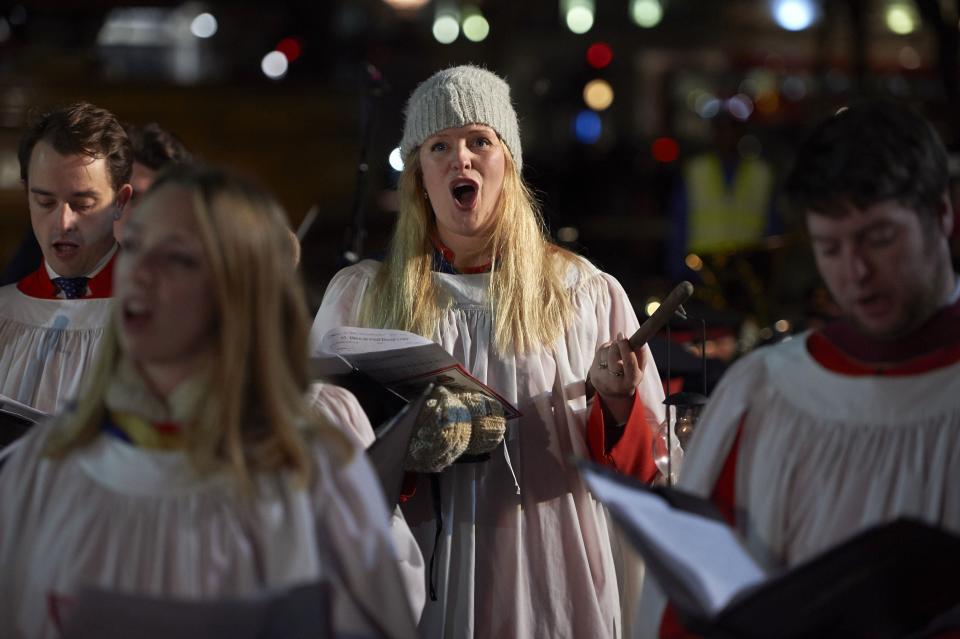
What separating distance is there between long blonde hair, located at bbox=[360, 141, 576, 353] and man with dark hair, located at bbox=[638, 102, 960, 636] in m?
1.27

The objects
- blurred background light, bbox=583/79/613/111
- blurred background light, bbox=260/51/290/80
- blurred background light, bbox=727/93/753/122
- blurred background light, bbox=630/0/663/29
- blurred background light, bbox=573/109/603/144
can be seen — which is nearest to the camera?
blurred background light, bbox=260/51/290/80

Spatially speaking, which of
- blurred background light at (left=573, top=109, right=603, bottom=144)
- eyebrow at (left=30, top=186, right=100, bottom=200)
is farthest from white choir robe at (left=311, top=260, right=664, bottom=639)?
blurred background light at (left=573, top=109, right=603, bottom=144)

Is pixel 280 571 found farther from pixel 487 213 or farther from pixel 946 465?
pixel 487 213

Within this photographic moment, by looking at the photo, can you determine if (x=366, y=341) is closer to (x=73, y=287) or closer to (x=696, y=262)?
(x=73, y=287)

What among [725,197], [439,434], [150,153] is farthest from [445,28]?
[439,434]

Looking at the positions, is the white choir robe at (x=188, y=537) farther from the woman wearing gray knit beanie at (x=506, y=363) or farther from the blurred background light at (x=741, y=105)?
the blurred background light at (x=741, y=105)

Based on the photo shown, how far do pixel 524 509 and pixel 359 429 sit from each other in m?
0.92

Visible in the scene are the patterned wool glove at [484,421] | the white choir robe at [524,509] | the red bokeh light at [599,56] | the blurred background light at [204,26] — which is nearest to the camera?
the patterned wool glove at [484,421]

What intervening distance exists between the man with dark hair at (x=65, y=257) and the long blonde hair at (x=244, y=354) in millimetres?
1405

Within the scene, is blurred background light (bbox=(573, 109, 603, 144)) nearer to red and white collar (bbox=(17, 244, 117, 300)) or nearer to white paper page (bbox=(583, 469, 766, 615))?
red and white collar (bbox=(17, 244, 117, 300))

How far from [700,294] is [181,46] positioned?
12132mm

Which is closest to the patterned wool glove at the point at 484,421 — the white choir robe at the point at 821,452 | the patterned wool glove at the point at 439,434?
the patterned wool glove at the point at 439,434

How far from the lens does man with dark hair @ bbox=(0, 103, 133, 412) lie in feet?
12.0

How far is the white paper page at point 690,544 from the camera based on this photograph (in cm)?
217
